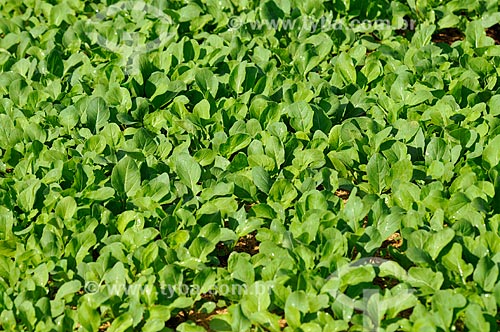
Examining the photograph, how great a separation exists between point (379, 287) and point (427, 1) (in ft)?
8.81

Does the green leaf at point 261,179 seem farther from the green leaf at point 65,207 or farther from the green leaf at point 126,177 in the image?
the green leaf at point 65,207

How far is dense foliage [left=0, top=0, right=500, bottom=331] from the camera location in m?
3.03

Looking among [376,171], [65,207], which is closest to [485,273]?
[376,171]

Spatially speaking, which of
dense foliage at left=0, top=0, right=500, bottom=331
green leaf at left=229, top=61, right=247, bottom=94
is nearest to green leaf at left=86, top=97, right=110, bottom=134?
dense foliage at left=0, top=0, right=500, bottom=331

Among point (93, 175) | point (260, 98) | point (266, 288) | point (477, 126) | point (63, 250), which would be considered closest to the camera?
point (266, 288)

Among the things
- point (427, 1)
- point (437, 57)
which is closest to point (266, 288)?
point (437, 57)

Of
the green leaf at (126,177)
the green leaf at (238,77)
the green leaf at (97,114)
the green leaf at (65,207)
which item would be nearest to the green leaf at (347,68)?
the green leaf at (238,77)

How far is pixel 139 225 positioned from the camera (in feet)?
11.2

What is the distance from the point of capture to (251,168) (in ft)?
12.4

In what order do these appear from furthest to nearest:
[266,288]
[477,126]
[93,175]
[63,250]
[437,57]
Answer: [437,57] < [477,126] < [93,175] < [63,250] < [266,288]

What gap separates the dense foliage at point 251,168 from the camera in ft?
9.95

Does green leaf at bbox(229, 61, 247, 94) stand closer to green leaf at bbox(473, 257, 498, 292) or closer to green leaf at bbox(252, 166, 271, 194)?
green leaf at bbox(252, 166, 271, 194)

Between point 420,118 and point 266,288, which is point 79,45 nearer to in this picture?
point 420,118

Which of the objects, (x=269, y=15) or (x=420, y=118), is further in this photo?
(x=269, y=15)
